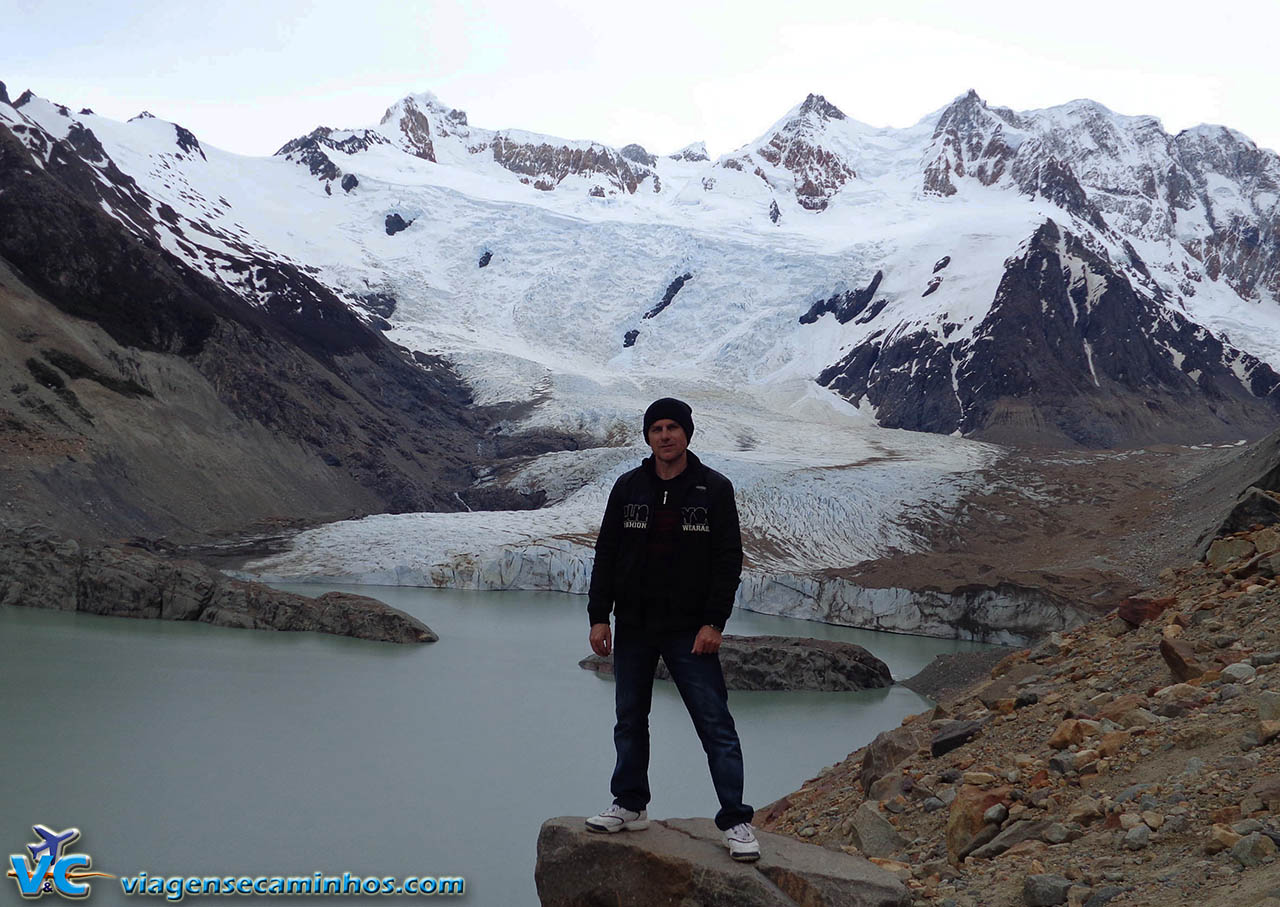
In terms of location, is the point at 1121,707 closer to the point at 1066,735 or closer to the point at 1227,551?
the point at 1066,735

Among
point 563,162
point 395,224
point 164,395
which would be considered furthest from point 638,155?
point 164,395

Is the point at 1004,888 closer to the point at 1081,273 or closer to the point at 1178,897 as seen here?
the point at 1178,897

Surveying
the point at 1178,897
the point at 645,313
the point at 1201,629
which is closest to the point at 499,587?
the point at 1201,629

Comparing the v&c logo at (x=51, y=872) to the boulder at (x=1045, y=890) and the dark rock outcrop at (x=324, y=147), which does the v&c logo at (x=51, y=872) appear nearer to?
the boulder at (x=1045, y=890)

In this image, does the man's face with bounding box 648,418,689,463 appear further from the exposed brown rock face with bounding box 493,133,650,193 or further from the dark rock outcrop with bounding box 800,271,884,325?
the exposed brown rock face with bounding box 493,133,650,193

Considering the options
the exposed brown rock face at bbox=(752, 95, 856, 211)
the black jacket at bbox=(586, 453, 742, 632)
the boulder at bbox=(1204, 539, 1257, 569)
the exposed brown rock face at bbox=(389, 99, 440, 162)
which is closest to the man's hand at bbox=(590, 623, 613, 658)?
the black jacket at bbox=(586, 453, 742, 632)
